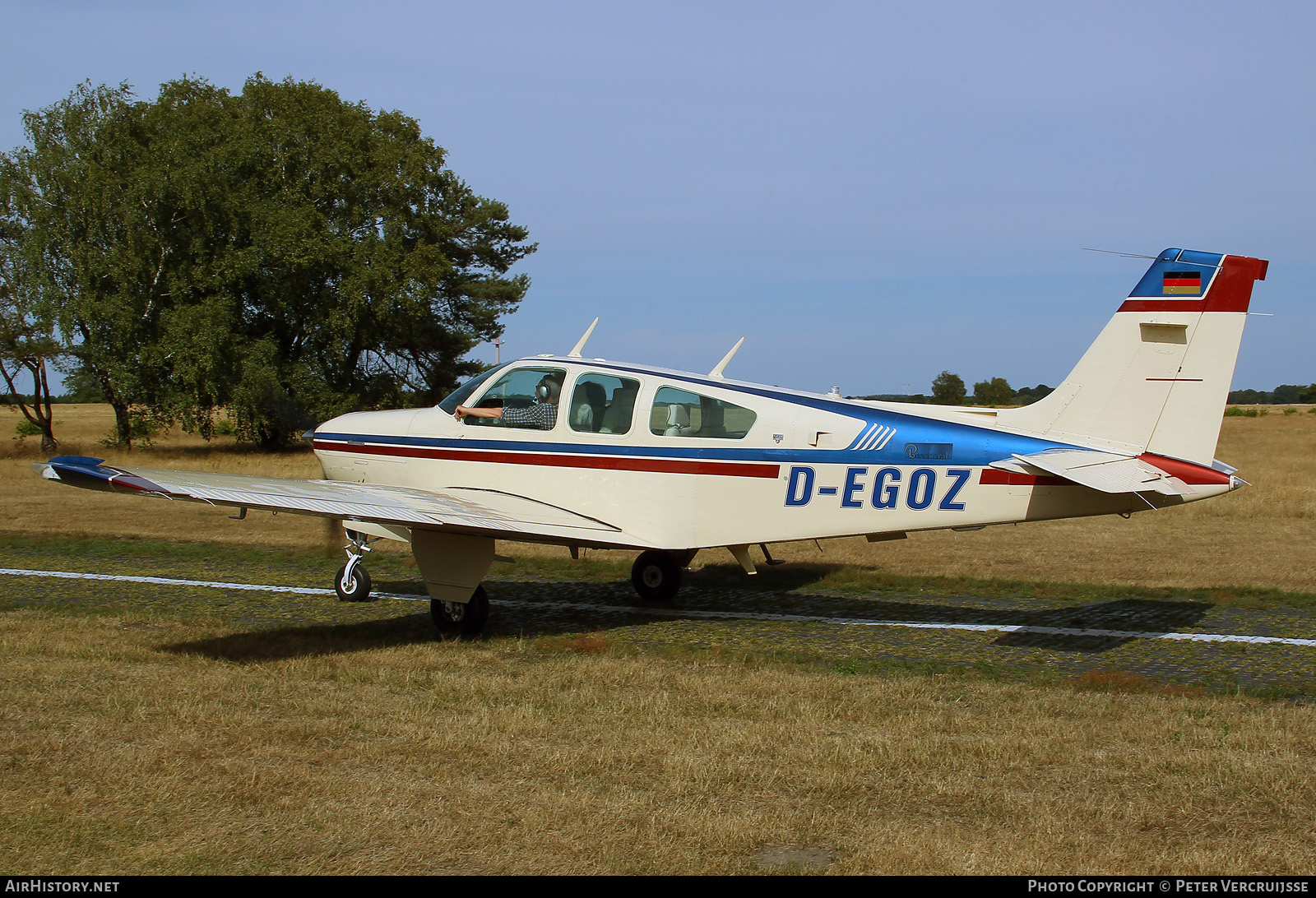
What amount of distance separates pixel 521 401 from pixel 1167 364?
18.6 ft

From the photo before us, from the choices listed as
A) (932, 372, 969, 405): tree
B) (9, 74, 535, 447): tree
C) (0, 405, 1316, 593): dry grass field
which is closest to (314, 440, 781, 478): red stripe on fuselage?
(0, 405, 1316, 593): dry grass field

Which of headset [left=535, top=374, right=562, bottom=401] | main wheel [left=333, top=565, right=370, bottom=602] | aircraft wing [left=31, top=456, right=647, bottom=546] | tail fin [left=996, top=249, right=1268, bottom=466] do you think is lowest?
main wheel [left=333, top=565, right=370, bottom=602]

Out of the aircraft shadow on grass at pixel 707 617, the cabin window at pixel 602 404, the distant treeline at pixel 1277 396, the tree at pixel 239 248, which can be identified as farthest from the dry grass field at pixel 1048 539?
the distant treeline at pixel 1277 396

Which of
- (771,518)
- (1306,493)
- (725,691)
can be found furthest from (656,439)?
(1306,493)

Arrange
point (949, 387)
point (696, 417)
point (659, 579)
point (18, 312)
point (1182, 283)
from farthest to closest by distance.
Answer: point (949, 387) < point (18, 312) < point (659, 579) < point (696, 417) < point (1182, 283)

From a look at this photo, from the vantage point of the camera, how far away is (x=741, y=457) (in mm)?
9164

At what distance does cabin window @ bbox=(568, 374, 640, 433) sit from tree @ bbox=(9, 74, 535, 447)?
2434 centimetres

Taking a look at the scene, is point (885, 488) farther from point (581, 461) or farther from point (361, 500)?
point (361, 500)

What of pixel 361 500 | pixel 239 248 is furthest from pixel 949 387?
pixel 361 500

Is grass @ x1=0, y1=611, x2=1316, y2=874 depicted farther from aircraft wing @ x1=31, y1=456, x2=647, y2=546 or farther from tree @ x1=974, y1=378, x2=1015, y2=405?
tree @ x1=974, y1=378, x2=1015, y2=405

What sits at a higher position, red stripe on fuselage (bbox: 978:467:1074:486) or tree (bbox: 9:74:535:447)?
tree (bbox: 9:74:535:447)

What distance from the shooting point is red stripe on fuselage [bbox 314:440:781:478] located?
9180 millimetres

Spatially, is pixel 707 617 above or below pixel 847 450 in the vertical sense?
below

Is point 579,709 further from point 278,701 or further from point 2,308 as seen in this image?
point 2,308
